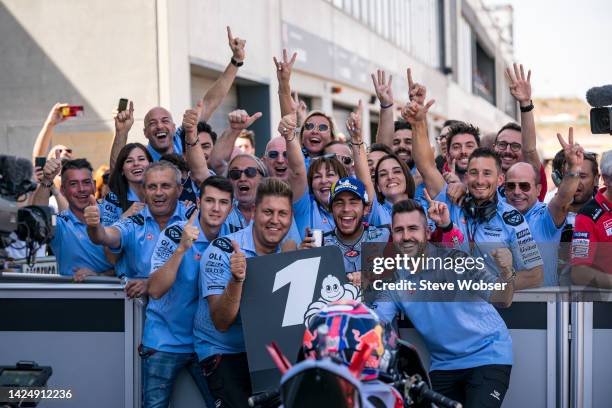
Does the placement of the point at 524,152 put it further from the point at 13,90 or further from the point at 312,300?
the point at 13,90

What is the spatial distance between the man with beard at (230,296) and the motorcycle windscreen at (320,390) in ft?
6.51

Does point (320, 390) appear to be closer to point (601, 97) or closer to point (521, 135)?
point (601, 97)

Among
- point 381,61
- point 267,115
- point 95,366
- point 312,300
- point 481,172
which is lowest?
point 95,366

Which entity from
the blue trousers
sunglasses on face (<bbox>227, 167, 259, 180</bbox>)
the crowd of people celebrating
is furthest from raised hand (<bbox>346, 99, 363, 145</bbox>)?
the blue trousers

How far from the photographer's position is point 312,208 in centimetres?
695

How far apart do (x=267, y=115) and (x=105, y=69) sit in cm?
467

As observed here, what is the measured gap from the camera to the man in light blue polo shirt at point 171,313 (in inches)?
226

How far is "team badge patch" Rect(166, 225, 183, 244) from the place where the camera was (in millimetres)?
5953

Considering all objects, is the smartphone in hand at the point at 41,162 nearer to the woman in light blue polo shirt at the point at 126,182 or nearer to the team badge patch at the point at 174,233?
the woman in light blue polo shirt at the point at 126,182

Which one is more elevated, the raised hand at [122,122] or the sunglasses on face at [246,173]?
the raised hand at [122,122]

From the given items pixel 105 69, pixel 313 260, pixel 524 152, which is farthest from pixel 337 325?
pixel 105 69

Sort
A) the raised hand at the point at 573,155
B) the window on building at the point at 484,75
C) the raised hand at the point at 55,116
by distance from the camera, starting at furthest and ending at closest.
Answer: the window on building at the point at 484,75 < the raised hand at the point at 55,116 < the raised hand at the point at 573,155

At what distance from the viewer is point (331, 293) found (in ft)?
18.7

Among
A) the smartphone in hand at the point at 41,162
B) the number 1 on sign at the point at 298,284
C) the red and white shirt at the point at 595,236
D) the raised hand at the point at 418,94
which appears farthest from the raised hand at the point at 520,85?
the smartphone in hand at the point at 41,162
